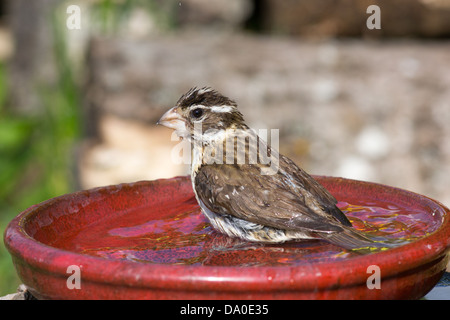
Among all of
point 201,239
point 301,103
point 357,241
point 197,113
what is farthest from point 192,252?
point 301,103

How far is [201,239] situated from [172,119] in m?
0.90

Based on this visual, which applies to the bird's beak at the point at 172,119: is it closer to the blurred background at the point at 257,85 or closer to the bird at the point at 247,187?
the bird at the point at 247,187

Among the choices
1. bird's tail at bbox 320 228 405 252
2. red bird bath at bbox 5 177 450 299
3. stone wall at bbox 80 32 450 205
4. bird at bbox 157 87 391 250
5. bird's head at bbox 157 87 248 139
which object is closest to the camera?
red bird bath at bbox 5 177 450 299

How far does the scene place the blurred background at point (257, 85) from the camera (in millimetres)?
7695

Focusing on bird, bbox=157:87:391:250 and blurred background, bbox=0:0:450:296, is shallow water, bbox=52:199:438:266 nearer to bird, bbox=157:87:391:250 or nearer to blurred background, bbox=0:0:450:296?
bird, bbox=157:87:391:250

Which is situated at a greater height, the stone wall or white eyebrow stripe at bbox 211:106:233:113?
white eyebrow stripe at bbox 211:106:233:113

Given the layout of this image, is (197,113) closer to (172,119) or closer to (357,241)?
(172,119)

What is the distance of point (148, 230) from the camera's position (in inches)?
139

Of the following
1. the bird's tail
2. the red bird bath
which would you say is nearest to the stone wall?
the red bird bath

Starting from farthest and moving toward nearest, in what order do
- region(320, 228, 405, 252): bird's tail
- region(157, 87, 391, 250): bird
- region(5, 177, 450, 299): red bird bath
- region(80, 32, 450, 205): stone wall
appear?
region(80, 32, 450, 205): stone wall
region(157, 87, 391, 250): bird
region(320, 228, 405, 252): bird's tail
region(5, 177, 450, 299): red bird bath

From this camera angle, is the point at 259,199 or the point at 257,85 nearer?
the point at 259,199

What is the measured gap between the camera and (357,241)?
3.03 m

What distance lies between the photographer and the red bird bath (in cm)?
249
